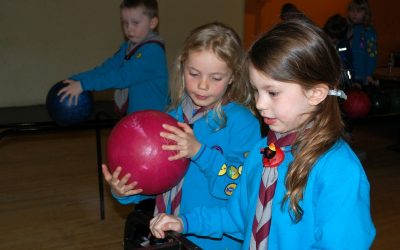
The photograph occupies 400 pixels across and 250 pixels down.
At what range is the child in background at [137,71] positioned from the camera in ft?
11.6

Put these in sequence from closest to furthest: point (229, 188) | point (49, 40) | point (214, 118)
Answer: point (229, 188), point (214, 118), point (49, 40)

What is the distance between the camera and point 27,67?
8.12 metres

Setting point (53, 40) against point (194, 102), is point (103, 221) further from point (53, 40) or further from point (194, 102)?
point (53, 40)

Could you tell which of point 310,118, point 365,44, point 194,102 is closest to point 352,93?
point 365,44

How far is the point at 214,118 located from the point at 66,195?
10.2 ft

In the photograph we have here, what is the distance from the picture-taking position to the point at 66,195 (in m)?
4.84

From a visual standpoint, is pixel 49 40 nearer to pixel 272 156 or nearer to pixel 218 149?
pixel 218 149

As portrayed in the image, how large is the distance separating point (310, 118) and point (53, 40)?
7.33m

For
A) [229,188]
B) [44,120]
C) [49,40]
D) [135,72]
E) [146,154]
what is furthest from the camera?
[49,40]

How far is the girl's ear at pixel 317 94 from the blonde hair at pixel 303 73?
0.05 ft

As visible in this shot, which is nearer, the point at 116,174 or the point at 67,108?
the point at 116,174

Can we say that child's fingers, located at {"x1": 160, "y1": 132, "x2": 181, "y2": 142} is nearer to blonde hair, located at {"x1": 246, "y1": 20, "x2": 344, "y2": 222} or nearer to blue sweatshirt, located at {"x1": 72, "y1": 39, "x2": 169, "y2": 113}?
blonde hair, located at {"x1": 246, "y1": 20, "x2": 344, "y2": 222}

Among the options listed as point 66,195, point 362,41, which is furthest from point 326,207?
point 362,41

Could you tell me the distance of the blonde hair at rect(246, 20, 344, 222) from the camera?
1.47 metres
